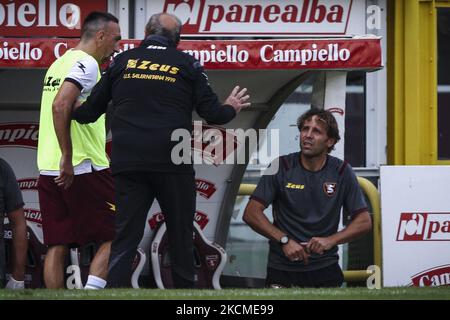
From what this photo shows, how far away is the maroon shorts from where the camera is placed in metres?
7.39

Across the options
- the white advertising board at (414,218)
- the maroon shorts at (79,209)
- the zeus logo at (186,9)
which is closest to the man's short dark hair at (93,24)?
the maroon shorts at (79,209)

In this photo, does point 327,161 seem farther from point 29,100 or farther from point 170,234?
point 29,100

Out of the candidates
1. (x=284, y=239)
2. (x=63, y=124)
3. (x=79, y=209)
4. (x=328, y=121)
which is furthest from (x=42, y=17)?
(x=284, y=239)

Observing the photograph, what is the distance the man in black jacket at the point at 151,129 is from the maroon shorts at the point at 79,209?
34 centimetres

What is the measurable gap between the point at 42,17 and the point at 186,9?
984 mm

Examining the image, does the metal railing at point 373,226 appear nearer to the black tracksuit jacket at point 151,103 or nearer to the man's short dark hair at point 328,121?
the man's short dark hair at point 328,121

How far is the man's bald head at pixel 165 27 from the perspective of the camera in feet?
23.6

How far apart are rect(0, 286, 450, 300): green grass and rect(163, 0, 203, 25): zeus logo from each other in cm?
263

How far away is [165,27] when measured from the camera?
283 inches

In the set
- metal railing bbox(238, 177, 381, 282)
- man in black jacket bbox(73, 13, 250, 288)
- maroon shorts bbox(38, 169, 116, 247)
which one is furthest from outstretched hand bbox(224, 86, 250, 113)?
metal railing bbox(238, 177, 381, 282)

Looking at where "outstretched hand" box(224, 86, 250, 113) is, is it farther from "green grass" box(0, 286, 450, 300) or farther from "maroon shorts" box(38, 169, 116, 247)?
"green grass" box(0, 286, 450, 300)

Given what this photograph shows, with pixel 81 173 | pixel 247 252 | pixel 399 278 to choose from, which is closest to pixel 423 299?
pixel 81 173

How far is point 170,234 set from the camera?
23.3 ft

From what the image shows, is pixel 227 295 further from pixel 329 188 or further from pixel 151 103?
pixel 329 188
